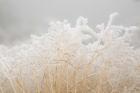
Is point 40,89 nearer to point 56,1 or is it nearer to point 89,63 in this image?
point 89,63

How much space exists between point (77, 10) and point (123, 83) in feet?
16.5

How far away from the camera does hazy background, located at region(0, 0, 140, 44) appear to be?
6.12 metres

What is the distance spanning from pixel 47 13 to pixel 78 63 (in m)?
5.20

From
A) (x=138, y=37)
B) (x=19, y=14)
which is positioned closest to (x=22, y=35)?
(x=19, y=14)

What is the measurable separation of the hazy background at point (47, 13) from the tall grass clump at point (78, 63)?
11.8ft

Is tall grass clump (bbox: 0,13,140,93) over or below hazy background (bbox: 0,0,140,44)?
below

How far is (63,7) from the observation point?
723 centimetres

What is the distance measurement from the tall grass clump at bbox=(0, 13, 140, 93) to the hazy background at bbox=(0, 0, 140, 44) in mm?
3596

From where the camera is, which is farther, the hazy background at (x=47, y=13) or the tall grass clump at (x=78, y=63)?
the hazy background at (x=47, y=13)

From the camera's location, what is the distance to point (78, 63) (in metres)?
1.96

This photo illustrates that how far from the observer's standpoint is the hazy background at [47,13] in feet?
20.1

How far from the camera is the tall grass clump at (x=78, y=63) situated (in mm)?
1908

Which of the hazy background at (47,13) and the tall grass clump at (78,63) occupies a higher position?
the hazy background at (47,13)

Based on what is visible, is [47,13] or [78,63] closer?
[78,63]
